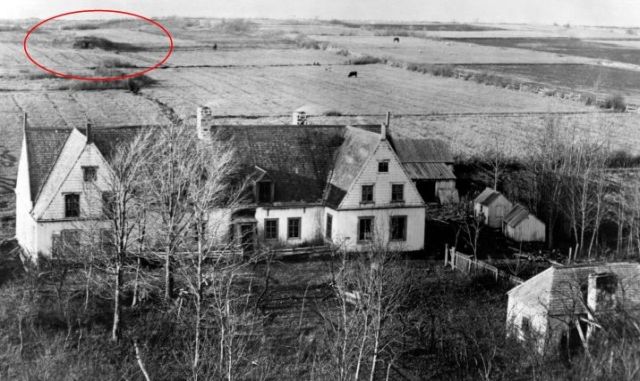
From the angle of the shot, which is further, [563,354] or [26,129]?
[26,129]

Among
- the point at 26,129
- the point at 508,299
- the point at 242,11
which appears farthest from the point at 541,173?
the point at 26,129

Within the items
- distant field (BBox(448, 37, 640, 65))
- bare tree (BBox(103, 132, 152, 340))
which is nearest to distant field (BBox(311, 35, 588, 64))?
distant field (BBox(448, 37, 640, 65))

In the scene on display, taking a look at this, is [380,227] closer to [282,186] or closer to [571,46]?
[282,186]

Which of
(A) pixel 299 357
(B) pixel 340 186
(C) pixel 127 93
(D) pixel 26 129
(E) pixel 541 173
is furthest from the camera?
(C) pixel 127 93

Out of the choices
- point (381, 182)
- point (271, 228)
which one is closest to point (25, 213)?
point (271, 228)

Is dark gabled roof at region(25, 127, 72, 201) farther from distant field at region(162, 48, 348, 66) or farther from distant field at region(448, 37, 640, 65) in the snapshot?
distant field at region(448, 37, 640, 65)

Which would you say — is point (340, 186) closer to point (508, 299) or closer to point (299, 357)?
point (508, 299)

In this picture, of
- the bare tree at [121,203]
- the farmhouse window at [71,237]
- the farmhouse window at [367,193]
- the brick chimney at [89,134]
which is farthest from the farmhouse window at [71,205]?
the farmhouse window at [367,193]

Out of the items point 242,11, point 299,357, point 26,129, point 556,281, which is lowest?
point 299,357
